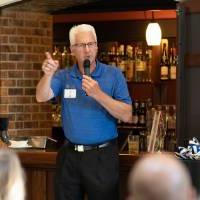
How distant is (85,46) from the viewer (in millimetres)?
3895

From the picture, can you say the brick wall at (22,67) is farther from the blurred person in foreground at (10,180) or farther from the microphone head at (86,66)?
the blurred person in foreground at (10,180)

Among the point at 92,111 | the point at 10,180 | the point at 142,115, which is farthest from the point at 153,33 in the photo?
the point at 10,180

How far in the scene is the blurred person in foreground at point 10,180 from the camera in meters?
2.02

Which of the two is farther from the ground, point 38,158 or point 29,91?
point 29,91

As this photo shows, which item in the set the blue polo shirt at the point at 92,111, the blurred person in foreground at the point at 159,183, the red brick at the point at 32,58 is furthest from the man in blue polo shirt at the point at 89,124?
the red brick at the point at 32,58

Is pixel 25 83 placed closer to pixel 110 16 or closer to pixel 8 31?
pixel 8 31

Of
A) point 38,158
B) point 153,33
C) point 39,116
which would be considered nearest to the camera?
point 38,158

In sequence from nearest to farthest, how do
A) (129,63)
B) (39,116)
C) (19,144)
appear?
(19,144) → (39,116) → (129,63)

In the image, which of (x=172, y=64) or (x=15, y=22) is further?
(x=172, y=64)

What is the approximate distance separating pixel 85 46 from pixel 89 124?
475 millimetres

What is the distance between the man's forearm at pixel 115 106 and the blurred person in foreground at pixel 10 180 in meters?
1.68

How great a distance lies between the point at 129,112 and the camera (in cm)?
386

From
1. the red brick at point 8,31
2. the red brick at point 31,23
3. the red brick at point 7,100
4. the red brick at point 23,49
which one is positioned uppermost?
the red brick at point 31,23

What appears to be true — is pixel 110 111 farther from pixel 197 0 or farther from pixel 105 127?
pixel 197 0
